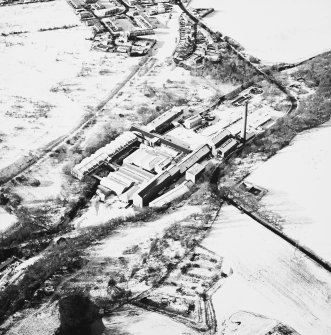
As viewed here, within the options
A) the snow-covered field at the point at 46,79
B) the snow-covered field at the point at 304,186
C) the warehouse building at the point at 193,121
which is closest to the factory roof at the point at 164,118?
the warehouse building at the point at 193,121

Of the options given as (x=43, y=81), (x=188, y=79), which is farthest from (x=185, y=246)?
(x=43, y=81)

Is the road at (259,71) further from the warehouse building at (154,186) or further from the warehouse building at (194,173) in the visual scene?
the warehouse building at (154,186)

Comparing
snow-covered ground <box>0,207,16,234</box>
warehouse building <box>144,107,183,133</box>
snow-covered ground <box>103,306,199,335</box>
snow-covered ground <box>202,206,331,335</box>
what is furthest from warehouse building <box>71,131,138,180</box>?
snow-covered ground <box>103,306,199,335</box>

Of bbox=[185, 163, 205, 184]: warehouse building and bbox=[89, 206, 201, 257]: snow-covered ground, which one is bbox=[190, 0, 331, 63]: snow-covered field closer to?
bbox=[185, 163, 205, 184]: warehouse building

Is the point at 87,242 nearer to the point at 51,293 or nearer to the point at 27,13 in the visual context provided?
the point at 51,293

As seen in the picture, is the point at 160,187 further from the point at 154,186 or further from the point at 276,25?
the point at 276,25

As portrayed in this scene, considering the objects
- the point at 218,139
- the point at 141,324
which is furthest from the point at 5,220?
the point at 218,139
